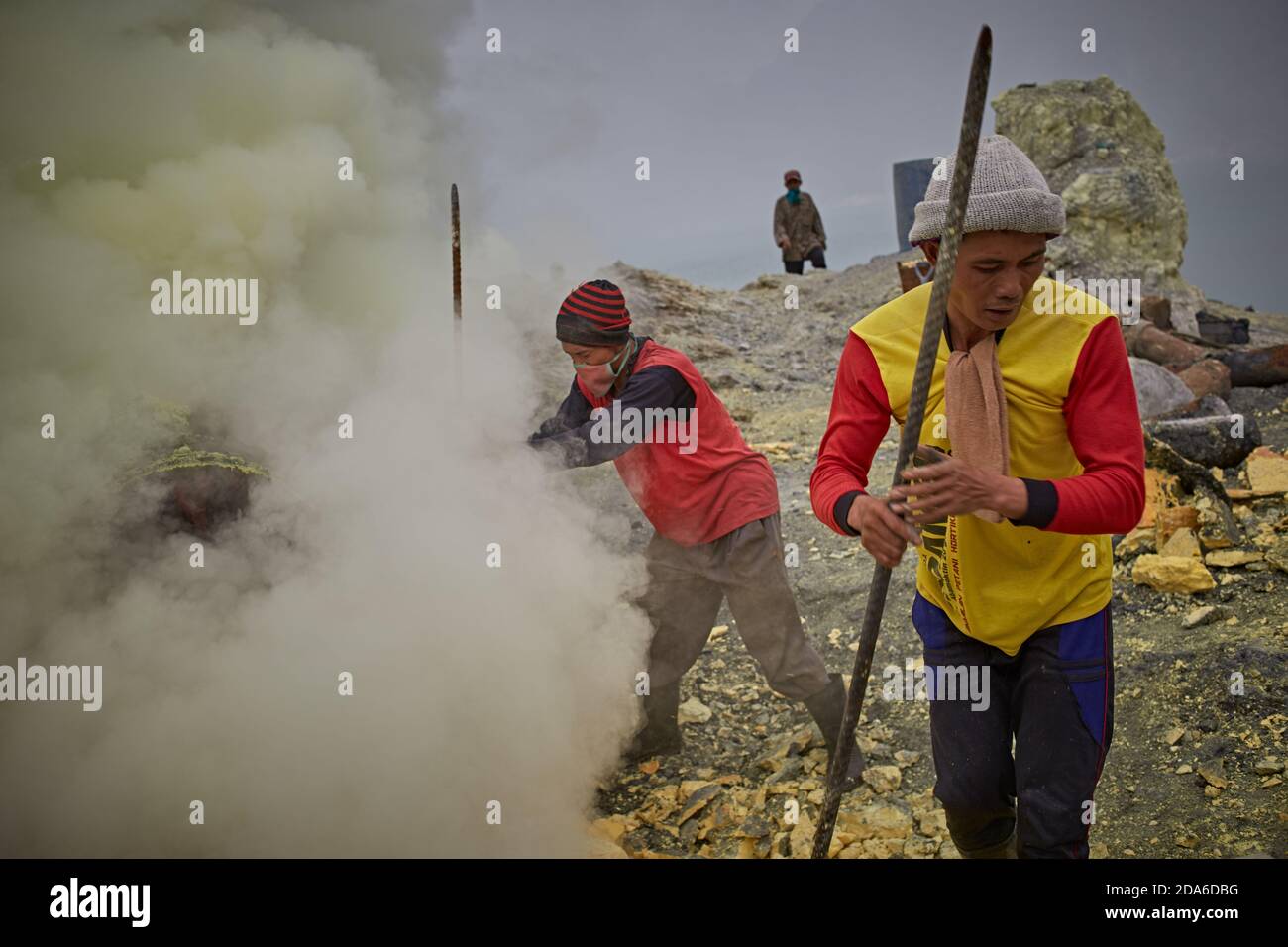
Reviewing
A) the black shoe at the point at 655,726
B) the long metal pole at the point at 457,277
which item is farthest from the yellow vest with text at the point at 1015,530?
the long metal pole at the point at 457,277

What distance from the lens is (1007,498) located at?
69.7 inches

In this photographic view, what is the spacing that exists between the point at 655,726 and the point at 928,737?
98 centimetres

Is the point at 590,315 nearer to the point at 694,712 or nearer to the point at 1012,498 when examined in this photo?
the point at 694,712

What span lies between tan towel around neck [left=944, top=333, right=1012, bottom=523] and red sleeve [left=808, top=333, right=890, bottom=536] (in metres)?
0.17

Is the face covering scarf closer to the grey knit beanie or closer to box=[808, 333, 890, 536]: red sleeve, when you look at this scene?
box=[808, 333, 890, 536]: red sleeve

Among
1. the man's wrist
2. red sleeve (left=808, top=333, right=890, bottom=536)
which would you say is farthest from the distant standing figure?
the man's wrist

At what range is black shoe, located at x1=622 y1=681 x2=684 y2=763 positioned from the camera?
362cm

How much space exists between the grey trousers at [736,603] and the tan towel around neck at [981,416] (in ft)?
4.56

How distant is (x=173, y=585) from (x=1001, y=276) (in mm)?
2731

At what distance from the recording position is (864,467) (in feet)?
7.06

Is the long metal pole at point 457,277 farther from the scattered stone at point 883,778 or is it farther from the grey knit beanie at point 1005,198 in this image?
the grey knit beanie at point 1005,198

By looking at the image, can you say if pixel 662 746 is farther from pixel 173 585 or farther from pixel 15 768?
pixel 15 768
